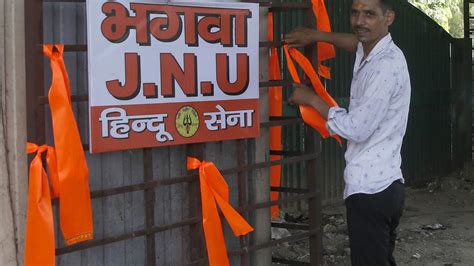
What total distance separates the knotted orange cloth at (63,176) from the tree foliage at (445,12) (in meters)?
17.3

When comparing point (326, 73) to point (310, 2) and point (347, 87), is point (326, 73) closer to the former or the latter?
point (310, 2)

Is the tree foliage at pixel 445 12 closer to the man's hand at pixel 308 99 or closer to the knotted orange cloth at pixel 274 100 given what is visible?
the knotted orange cloth at pixel 274 100

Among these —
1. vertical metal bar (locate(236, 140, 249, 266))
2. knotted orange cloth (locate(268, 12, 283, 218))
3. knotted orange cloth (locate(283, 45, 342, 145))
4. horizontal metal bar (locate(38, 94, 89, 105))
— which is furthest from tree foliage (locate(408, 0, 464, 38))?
horizontal metal bar (locate(38, 94, 89, 105))

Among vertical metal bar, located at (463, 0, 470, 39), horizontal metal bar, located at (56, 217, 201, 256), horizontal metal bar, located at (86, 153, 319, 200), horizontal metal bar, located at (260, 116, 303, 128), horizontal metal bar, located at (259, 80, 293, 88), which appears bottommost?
horizontal metal bar, located at (56, 217, 201, 256)

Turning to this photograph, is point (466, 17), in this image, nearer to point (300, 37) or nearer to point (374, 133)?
point (300, 37)

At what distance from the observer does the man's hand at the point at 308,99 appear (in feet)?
12.5

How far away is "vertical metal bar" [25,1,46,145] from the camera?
3.02 m

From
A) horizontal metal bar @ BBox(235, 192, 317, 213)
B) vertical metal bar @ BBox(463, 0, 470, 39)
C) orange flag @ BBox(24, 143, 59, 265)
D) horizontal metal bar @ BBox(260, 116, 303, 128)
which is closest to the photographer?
orange flag @ BBox(24, 143, 59, 265)

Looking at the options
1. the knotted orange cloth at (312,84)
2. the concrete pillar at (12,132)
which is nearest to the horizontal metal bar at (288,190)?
the knotted orange cloth at (312,84)

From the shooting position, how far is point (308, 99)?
12.7 feet

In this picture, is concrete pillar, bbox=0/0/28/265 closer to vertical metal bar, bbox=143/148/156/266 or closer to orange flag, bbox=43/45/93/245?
orange flag, bbox=43/45/93/245

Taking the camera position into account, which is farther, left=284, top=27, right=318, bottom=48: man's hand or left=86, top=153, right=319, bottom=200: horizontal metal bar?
left=284, top=27, right=318, bottom=48: man's hand

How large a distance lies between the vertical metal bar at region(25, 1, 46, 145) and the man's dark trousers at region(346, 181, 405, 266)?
1560 millimetres

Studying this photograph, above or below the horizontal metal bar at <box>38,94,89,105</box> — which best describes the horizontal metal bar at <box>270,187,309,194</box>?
below
